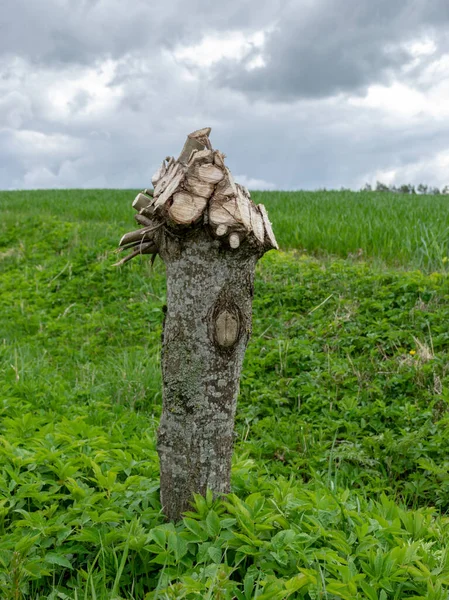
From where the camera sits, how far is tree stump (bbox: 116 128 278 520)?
8.89 ft

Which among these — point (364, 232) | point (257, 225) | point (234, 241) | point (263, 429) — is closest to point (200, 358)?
point (234, 241)

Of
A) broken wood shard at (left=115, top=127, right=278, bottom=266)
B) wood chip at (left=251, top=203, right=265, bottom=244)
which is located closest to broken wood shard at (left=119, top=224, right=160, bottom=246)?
broken wood shard at (left=115, top=127, right=278, bottom=266)

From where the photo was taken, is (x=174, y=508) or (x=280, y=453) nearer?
(x=174, y=508)

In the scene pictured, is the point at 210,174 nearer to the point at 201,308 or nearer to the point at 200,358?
the point at 201,308

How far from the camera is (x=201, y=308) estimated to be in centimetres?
278

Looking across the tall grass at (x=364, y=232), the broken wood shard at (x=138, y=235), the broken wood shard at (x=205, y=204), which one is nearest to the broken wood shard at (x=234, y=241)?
the broken wood shard at (x=205, y=204)

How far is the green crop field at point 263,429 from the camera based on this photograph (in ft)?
8.59

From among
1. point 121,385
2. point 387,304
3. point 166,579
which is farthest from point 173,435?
point 387,304

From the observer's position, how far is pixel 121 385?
609 centimetres

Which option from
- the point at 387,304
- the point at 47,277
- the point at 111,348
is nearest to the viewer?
the point at 387,304

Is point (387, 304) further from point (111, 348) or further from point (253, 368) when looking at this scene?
point (111, 348)

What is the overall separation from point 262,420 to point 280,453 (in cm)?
44

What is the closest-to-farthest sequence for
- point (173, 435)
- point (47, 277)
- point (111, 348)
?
point (173, 435)
point (111, 348)
point (47, 277)

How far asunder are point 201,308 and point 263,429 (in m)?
2.88
